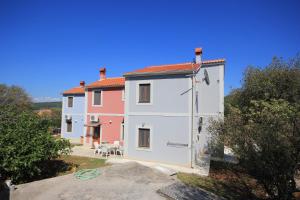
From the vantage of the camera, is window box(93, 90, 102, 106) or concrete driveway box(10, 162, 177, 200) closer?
concrete driveway box(10, 162, 177, 200)

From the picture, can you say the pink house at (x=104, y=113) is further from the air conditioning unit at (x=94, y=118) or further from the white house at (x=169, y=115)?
the white house at (x=169, y=115)

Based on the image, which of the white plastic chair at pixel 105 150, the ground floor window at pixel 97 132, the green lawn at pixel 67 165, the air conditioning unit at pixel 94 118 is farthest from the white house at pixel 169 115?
the ground floor window at pixel 97 132

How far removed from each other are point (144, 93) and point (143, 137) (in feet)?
12.2

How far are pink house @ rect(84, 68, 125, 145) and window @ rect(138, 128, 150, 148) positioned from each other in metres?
5.37

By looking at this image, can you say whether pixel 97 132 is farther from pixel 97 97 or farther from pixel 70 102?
pixel 70 102

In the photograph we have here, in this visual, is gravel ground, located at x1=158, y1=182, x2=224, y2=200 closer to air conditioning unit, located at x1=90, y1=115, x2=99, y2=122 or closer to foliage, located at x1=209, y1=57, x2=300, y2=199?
foliage, located at x1=209, y1=57, x2=300, y2=199

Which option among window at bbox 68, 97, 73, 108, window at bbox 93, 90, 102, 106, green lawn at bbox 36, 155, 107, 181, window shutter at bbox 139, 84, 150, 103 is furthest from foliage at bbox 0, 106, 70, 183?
window at bbox 68, 97, 73, 108

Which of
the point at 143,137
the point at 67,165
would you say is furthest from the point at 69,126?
the point at 143,137

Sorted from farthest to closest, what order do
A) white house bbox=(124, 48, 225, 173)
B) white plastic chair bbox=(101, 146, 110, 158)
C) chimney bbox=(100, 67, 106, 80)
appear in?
chimney bbox=(100, 67, 106, 80) < white plastic chair bbox=(101, 146, 110, 158) < white house bbox=(124, 48, 225, 173)

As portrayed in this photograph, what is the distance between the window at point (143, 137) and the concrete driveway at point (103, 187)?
4.59 meters

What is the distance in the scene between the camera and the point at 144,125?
739 inches

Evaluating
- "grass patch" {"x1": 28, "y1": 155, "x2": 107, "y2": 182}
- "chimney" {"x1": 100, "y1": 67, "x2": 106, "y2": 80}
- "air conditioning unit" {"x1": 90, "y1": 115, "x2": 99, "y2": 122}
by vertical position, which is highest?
"chimney" {"x1": 100, "y1": 67, "x2": 106, "y2": 80}

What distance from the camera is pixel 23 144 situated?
12234mm

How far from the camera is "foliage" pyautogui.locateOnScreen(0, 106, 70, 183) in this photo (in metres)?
11.5
